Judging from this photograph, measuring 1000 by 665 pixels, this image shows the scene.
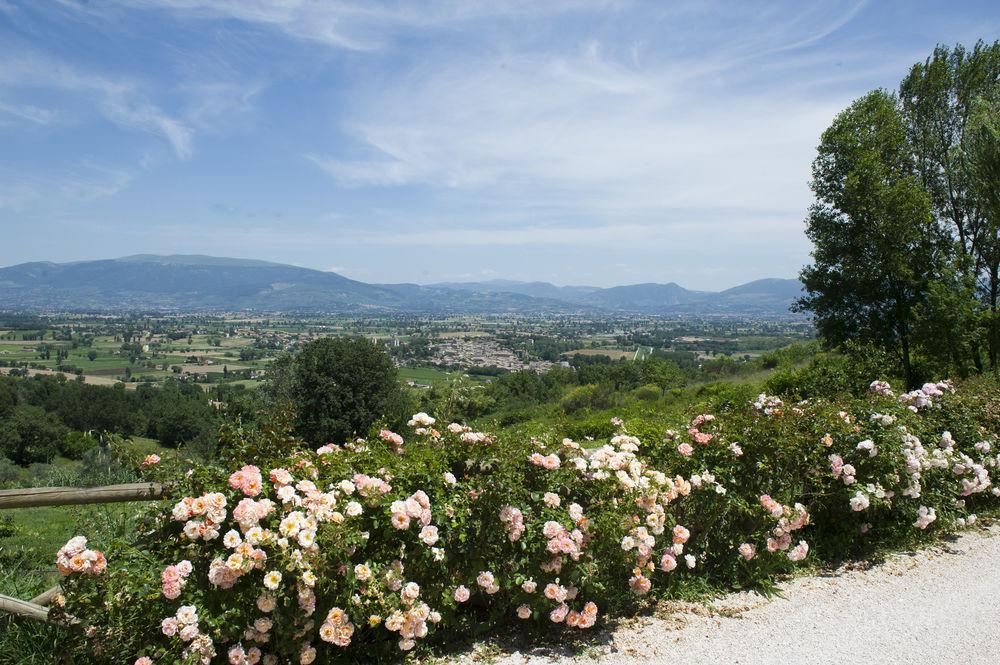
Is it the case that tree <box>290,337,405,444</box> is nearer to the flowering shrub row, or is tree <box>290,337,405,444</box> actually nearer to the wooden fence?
the wooden fence

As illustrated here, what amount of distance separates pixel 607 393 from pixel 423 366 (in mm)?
47273

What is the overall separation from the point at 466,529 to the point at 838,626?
7.52ft

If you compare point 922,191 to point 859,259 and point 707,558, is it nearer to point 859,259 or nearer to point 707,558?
point 859,259

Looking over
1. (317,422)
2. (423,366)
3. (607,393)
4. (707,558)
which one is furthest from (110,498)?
(423,366)

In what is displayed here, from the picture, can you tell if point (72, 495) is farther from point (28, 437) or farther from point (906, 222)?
point (28, 437)

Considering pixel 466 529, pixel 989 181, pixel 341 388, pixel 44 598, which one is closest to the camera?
pixel 44 598

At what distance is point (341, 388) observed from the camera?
27688 mm

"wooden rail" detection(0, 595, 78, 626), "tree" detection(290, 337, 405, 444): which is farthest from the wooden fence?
"tree" detection(290, 337, 405, 444)

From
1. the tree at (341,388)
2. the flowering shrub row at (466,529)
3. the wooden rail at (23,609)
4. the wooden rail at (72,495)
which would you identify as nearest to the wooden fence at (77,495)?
the wooden rail at (72,495)

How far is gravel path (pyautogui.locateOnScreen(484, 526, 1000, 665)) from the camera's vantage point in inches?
124

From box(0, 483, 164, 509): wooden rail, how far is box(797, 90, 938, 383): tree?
14277mm

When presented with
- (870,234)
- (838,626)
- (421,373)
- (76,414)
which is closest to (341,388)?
(870,234)

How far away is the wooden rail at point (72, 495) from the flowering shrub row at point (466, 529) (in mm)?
478

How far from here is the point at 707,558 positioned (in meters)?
4.09
